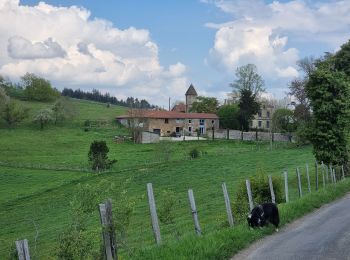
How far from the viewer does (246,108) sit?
118625 mm

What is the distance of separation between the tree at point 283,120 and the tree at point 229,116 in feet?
52.3

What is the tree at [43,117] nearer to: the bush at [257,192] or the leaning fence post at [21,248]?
the bush at [257,192]

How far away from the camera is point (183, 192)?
41.9 metres

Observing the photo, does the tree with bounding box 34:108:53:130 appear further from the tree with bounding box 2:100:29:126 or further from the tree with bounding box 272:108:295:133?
the tree with bounding box 272:108:295:133

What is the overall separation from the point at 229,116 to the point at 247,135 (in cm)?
1238

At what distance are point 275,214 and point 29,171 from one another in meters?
58.3

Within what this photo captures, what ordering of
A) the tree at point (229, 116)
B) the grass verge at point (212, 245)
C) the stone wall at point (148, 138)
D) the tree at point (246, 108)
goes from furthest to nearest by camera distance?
the tree at point (229, 116) < the tree at point (246, 108) < the stone wall at point (148, 138) < the grass verge at point (212, 245)

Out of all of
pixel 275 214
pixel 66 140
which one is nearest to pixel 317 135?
pixel 275 214

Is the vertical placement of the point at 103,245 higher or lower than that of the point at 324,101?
lower

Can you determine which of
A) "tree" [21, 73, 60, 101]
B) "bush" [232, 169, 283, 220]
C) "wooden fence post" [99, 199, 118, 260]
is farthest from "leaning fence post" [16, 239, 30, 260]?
"tree" [21, 73, 60, 101]

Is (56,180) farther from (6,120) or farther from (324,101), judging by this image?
(6,120)

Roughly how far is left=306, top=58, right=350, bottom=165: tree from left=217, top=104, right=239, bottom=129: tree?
279ft

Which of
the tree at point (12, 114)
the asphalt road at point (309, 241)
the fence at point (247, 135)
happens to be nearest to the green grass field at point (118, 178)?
the asphalt road at point (309, 241)

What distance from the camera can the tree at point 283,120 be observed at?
108 m
